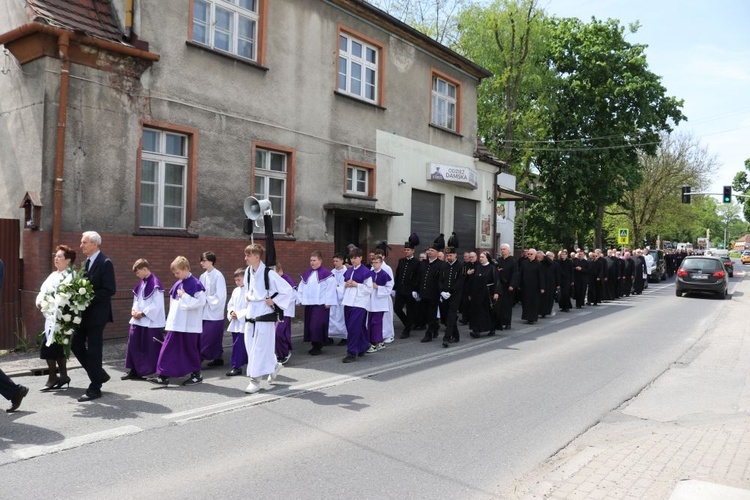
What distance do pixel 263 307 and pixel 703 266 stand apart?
20640 millimetres

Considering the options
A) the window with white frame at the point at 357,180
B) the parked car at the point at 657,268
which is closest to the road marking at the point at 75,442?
the window with white frame at the point at 357,180

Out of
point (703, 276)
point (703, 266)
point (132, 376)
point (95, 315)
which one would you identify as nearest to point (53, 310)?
point (95, 315)

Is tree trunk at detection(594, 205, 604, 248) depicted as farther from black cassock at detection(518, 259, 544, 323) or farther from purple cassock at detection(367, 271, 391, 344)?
purple cassock at detection(367, 271, 391, 344)

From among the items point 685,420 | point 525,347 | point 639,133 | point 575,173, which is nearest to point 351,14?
point 525,347

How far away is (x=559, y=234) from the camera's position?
1412 inches

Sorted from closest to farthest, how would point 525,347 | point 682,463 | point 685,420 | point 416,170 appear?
point 682,463 → point 685,420 → point 525,347 → point 416,170

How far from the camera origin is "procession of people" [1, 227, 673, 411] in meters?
7.10

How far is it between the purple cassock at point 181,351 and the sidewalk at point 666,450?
4719 mm

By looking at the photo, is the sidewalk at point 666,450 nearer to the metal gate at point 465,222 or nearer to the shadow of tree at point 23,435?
the shadow of tree at point 23,435

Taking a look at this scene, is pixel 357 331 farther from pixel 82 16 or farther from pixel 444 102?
pixel 444 102

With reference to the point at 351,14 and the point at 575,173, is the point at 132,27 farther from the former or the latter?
the point at 575,173

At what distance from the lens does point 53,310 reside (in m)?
6.80

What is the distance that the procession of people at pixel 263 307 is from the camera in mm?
7102

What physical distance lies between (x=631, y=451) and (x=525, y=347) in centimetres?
592
